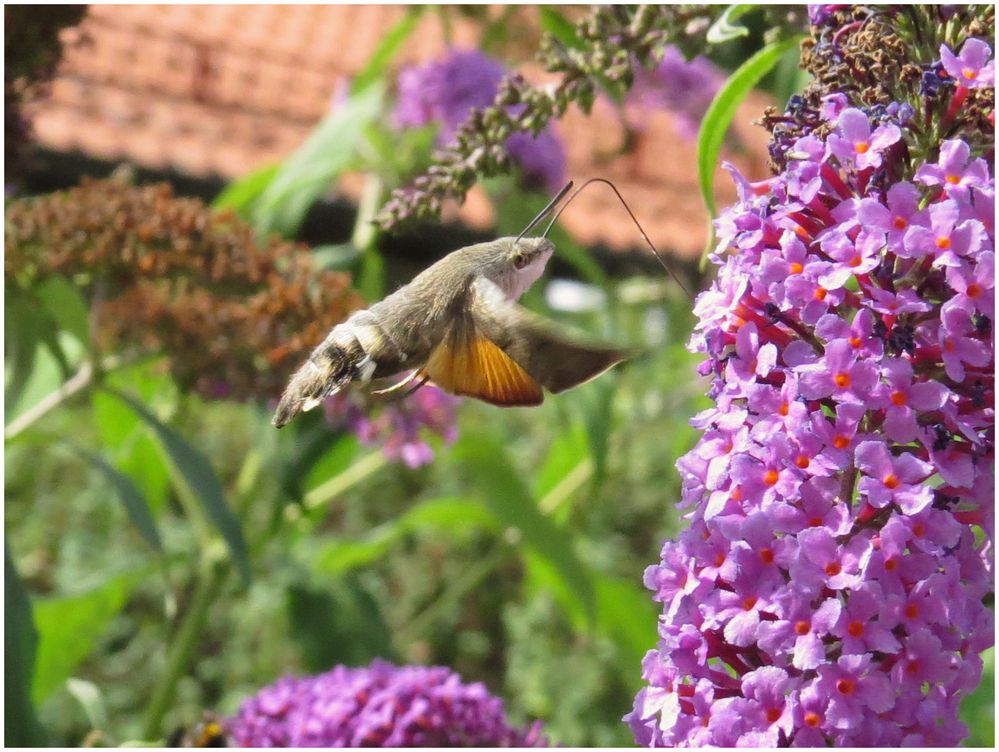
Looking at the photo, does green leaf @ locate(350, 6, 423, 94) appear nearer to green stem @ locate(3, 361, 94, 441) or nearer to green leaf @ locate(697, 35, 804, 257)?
green stem @ locate(3, 361, 94, 441)

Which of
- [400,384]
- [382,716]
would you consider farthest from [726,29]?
[382,716]

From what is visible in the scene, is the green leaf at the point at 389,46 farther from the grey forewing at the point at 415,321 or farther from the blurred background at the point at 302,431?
the grey forewing at the point at 415,321

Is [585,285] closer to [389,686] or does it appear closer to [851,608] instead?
[389,686]

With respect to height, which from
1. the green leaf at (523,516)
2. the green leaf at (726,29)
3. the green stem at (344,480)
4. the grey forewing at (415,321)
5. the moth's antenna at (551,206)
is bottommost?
the green stem at (344,480)

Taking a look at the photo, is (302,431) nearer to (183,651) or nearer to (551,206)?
(183,651)

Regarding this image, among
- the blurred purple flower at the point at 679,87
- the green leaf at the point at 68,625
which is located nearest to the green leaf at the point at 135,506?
the green leaf at the point at 68,625

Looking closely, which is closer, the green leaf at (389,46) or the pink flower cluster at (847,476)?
the pink flower cluster at (847,476)
